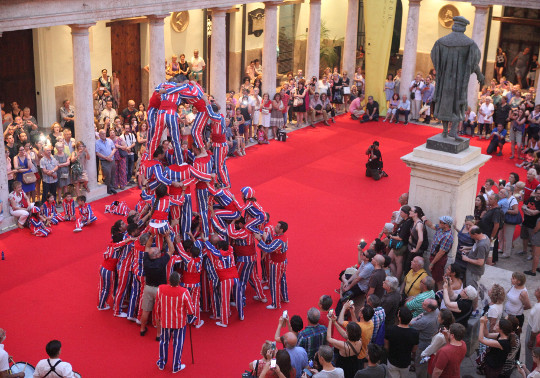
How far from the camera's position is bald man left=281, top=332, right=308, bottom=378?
26.0 ft

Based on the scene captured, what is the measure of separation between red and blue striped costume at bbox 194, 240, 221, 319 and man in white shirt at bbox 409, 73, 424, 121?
13212 mm

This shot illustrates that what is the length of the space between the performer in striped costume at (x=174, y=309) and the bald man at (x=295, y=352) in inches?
62.2

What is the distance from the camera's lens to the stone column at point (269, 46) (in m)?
20.0

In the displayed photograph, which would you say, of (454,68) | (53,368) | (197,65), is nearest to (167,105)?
(454,68)

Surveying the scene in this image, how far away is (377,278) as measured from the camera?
10.0 meters

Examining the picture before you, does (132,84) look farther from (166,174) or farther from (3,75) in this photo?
(166,174)

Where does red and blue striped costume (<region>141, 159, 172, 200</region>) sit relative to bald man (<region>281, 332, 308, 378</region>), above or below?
above

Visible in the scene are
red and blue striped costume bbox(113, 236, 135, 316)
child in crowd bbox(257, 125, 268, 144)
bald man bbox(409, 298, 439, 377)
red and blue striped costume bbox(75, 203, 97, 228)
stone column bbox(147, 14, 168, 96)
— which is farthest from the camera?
child in crowd bbox(257, 125, 268, 144)

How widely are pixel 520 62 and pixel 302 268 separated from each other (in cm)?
1572

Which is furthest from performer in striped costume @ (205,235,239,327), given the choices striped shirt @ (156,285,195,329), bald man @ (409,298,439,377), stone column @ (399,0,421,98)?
stone column @ (399,0,421,98)

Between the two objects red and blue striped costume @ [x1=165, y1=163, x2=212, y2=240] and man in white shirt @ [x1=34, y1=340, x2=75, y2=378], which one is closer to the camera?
man in white shirt @ [x1=34, y1=340, x2=75, y2=378]

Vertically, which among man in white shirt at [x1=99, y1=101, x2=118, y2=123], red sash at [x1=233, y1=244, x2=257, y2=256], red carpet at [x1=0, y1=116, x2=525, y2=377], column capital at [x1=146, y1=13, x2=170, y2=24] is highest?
column capital at [x1=146, y1=13, x2=170, y2=24]

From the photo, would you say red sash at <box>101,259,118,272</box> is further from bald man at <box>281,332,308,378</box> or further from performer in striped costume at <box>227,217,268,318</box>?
bald man at <box>281,332,308,378</box>

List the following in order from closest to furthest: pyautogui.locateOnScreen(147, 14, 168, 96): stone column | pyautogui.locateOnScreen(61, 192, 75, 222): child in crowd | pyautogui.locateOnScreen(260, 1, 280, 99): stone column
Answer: pyautogui.locateOnScreen(61, 192, 75, 222): child in crowd, pyautogui.locateOnScreen(147, 14, 168, 96): stone column, pyautogui.locateOnScreen(260, 1, 280, 99): stone column
